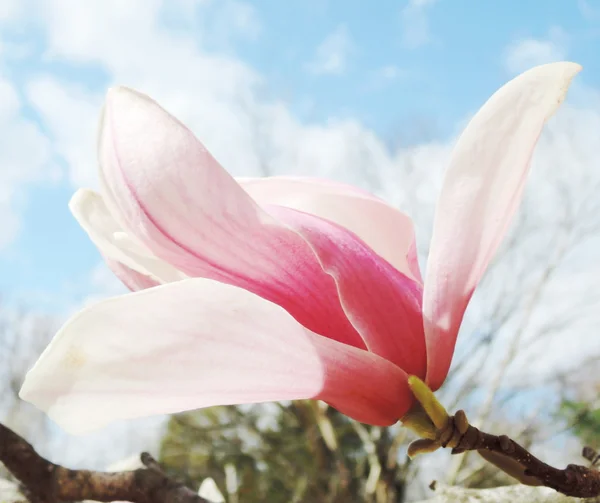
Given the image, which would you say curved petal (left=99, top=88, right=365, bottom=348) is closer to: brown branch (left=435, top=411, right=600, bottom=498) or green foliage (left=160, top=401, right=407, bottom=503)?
brown branch (left=435, top=411, right=600, bottom=498)

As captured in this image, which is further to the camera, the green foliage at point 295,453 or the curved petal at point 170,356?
the green foliage at point 295,453

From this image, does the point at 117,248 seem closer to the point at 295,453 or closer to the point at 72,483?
the point at 72,483

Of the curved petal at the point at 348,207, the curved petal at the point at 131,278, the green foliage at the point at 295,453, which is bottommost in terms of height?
the green foliage at the point at 295,453

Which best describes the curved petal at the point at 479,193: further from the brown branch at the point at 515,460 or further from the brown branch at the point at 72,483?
the brown branch at the point at 72,483

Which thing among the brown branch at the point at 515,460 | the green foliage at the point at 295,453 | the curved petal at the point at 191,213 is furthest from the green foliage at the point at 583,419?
the curved petal at the point at 191,213

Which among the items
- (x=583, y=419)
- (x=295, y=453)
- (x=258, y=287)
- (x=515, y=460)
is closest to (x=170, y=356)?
(x=258, y=287)

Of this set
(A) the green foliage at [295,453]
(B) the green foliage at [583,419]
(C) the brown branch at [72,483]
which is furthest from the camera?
(A) the green foliage at [295,453]
